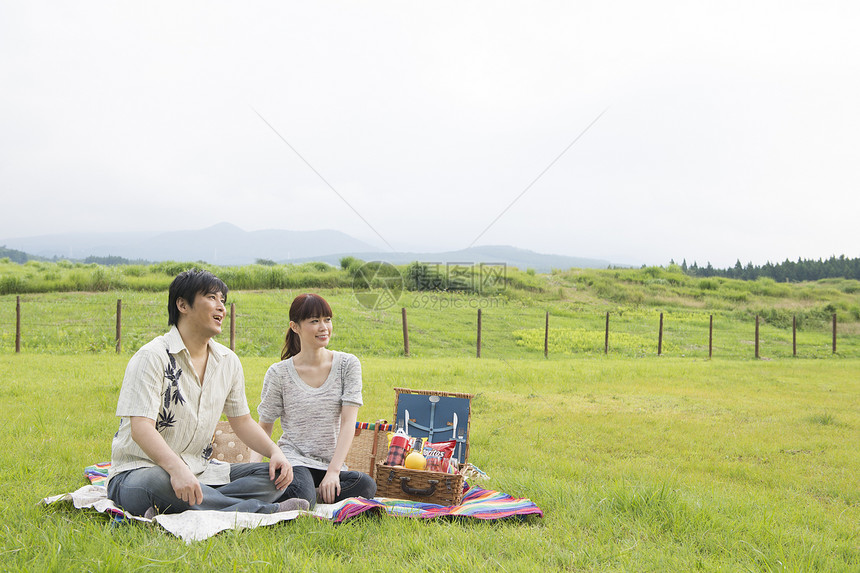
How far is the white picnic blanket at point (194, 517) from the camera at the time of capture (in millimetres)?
2812

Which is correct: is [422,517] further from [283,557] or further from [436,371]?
[436,371]

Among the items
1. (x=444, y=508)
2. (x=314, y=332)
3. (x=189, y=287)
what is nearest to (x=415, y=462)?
(x=444, y=508)

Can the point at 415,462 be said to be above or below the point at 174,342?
below

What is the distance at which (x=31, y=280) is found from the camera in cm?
2511

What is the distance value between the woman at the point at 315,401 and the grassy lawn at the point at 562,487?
53 centimetres

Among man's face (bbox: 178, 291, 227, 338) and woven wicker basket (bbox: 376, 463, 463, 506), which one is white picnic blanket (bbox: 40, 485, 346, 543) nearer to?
woven wicker basket (bbox: 376, 463, 463, 506)

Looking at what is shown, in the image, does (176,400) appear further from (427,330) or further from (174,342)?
(427,330)

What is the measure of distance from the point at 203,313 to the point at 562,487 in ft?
8.62

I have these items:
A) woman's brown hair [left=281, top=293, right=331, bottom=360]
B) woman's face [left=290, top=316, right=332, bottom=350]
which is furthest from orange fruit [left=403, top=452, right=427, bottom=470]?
woman's brown hair [left=281, top=293, right=331, bottom=360]

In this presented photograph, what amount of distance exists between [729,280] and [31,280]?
1881 inches

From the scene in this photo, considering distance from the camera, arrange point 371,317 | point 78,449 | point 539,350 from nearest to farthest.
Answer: point 78,449 < point 539,350 < point 371,317

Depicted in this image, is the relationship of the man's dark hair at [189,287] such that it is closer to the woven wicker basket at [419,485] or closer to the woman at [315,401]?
the woman at [315,401]

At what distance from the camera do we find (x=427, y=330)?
782 inches

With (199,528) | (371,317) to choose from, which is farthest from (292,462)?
(371,317)
